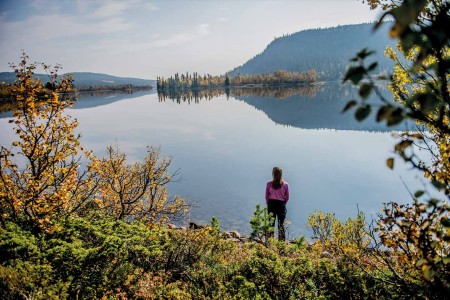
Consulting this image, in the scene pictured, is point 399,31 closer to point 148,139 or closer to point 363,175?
point 363,175

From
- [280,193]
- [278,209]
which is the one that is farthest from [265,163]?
[280,193]

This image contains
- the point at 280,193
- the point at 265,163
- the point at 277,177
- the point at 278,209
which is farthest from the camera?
the point at 265,163

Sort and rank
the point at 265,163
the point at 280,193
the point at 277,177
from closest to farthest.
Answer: the point at 277,177 < the point at 280,193 < the point at 265,163

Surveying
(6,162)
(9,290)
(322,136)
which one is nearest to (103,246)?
(9,290)

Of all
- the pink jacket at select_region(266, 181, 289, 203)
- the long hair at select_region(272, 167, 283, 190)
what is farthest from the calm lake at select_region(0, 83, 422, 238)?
the pink jacket at select_region(266, 181, 289, 203)

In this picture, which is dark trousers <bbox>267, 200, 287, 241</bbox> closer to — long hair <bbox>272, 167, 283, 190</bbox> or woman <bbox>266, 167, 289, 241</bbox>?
woman <bbox>266, 167, 289, 241</bbox>

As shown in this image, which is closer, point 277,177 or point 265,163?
point 277,177

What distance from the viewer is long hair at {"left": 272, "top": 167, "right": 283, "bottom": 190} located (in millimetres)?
12008

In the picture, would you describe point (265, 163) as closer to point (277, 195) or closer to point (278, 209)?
point (278, 209)

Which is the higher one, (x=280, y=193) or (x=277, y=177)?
(x=277, y=177)

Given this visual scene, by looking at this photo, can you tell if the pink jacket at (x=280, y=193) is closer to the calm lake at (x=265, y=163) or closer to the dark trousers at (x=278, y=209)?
the dark trousers at (x=278, y=209)

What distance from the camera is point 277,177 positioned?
1211 cm

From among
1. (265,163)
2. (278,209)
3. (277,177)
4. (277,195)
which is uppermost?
(277,177)

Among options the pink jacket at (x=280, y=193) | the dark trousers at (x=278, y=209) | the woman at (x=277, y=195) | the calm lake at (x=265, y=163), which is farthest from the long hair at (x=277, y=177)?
the calm lake at (x=265, y=163)
